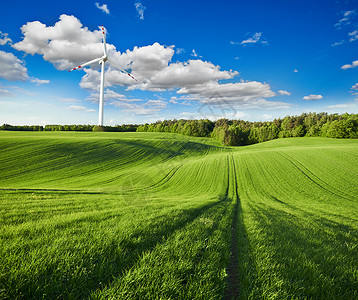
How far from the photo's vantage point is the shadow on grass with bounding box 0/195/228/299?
2119 millimetres

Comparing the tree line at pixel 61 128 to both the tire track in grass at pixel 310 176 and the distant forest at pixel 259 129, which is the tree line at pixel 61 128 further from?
the tire track in grass at pixel 310 176

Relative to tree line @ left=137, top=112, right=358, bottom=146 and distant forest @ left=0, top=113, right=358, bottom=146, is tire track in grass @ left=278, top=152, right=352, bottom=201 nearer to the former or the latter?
tree line @ left=137, top=112, right=358, bottom=146

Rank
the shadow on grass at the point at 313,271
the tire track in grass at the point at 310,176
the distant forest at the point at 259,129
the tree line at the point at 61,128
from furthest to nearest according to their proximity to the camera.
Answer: the tree line at the point at 61,128, the distant forest at the point at 259,129, the tire track in grass at the point at 310,176, the shadow on grass at the point at 313,271

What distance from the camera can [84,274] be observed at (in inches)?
99.7

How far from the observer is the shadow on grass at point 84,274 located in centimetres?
212

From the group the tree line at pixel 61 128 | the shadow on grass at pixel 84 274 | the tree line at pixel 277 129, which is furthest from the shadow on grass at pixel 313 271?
the tree line at pixel 61 128

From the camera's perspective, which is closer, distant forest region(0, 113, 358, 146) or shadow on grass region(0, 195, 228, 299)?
shadow on grass region(0, 195, 228, 299)

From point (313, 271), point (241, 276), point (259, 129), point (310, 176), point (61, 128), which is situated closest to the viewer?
point (241, 276)

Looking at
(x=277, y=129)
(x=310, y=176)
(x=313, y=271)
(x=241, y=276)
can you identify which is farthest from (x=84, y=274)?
(x=277, y=129)

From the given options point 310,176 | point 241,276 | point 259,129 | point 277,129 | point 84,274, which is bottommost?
point 310,176

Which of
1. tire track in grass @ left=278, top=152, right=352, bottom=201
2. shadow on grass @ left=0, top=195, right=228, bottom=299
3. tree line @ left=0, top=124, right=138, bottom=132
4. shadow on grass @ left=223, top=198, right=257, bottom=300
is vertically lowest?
tire track in grass @ left=278, top=152, right=352, bottom=201

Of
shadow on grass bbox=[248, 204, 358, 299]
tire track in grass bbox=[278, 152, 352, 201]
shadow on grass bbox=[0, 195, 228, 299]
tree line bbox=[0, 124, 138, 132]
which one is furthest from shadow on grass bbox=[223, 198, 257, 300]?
tree line bbox=[0, 124, 138, 132]

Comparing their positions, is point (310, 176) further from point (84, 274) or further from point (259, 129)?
point (259, 129)

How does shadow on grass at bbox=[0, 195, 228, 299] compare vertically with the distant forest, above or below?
below
